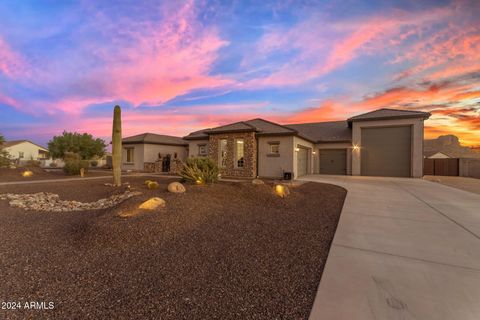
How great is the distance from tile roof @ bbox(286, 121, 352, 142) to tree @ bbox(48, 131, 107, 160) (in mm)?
30382

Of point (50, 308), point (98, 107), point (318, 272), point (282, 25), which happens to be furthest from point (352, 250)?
point (98, 107)

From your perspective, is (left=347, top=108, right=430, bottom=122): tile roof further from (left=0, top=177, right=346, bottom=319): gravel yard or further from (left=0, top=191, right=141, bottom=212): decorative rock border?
(left=0, top=191, right=141, bottom=212): decorative rock border

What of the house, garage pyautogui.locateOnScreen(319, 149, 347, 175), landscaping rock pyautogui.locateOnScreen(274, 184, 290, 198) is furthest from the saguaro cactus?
garage pyautogui.locateOnScreen(319, 149, 347, 175)

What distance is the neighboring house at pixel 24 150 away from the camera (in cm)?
3847

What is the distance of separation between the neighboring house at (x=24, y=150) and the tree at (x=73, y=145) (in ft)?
45.5

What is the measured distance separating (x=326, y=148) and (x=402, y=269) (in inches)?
697

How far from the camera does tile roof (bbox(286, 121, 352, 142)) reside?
741 inches

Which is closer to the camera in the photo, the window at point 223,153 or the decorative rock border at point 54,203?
the decorative rock border at point 54,203

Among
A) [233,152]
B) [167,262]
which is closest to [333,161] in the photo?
[233,152]

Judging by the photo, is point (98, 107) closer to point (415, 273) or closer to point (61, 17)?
point (61, 17)

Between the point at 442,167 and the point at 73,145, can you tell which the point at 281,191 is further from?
the point at 73,145

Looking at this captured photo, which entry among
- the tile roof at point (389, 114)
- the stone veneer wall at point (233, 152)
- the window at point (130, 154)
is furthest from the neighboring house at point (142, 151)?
the tile roof at point (389, 114)

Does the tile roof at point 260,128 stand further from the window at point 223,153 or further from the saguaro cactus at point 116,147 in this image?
the saguaro cactus at point 116,147

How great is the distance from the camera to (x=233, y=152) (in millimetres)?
15742
